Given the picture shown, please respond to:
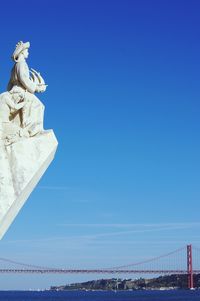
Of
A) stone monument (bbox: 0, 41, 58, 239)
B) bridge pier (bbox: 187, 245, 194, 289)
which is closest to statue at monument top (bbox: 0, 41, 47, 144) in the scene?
stone monument (bbox: 0, 41, 58, 239)

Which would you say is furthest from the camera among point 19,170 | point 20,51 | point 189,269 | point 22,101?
point 189,269

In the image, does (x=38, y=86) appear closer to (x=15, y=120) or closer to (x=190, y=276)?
(x=15, y=120)

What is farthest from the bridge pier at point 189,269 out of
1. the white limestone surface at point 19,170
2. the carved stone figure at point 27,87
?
the white limestone surface at point 19,170

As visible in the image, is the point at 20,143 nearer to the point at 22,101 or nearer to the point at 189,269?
the point at 22,101

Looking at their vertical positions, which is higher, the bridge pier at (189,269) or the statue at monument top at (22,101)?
the bridge pier at (189,269)

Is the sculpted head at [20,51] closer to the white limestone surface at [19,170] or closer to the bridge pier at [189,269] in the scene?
the white limestone surface at [19,170]

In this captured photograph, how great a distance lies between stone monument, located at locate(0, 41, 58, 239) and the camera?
580cm

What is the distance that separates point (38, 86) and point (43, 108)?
0.28 m

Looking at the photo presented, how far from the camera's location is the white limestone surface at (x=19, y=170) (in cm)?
576

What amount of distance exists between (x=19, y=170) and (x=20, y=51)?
4.16 feet

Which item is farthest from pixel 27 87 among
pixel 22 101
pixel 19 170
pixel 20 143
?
pixel 19 170

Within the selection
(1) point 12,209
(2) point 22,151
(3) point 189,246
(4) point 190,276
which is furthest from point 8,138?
(3) point 189,246

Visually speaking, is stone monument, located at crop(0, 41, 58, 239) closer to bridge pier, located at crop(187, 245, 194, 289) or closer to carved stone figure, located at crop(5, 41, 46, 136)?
carved stone figure, located at crop(5, 41, 46, 136)

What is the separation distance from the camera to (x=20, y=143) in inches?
233
